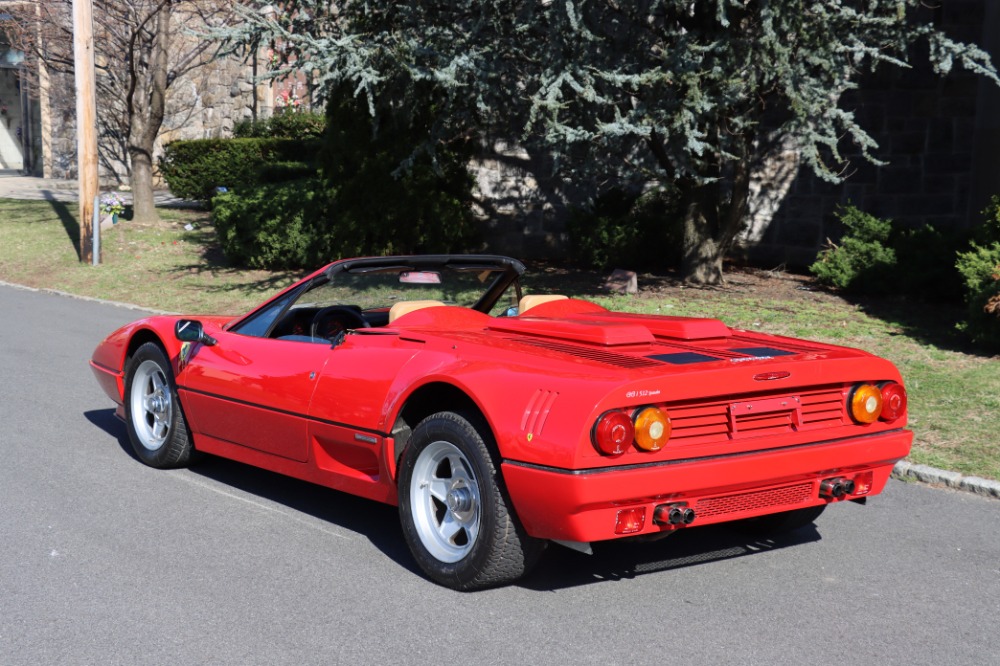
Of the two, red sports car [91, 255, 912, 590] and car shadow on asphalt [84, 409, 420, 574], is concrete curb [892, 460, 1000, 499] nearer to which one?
red sports car [91, 255, 912, 590]

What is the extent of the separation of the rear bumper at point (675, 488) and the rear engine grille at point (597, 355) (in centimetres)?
45

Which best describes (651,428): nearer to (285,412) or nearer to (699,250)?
(285,412)

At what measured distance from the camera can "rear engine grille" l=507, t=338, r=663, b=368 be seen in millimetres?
4688

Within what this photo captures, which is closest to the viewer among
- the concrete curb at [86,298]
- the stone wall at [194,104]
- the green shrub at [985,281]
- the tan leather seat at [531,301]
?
the tan leather seat at [531,301]

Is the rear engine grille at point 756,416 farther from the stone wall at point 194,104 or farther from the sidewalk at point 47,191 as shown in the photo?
the stone wall at point 194,104

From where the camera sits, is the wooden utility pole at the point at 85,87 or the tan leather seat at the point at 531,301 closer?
the tan leather seat at the point at 531,301

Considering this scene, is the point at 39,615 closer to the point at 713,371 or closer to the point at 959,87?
the point at 713,371

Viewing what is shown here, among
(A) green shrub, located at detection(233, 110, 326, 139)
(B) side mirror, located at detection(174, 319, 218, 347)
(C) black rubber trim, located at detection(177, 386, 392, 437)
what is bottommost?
(C) black rubber trim, located at detection(177, 386, 392, 437)

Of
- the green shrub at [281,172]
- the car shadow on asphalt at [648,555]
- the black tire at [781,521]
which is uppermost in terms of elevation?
the green shrub at [281,172]

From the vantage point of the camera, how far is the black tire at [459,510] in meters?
4.61

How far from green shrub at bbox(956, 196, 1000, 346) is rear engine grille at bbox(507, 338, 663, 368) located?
6.20 metres

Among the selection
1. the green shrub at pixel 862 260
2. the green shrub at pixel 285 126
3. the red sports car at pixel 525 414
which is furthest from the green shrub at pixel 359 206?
the red sports car at pixel 525 414

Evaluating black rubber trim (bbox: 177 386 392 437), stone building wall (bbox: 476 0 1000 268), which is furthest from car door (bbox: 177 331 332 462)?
stone building wall (bbox: 476 0 1000 268)

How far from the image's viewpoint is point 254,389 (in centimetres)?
595
